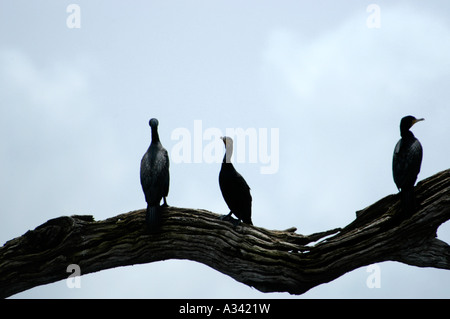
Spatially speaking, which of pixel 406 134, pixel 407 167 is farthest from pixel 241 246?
pixel 406 134

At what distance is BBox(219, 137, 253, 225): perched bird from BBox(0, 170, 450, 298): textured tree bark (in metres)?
0.39

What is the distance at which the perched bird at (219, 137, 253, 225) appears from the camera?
8758mm

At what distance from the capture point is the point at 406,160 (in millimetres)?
8109

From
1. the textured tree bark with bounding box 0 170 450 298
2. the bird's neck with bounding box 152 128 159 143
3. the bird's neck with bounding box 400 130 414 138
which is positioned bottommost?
the textured tree bark with bounding box 0 170 450 298

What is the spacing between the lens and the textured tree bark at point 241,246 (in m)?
8.03

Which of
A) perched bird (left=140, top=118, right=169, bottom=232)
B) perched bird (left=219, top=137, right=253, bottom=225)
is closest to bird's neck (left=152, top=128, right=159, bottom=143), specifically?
perched bird (left=140, top=118, right=169, bottom=232)

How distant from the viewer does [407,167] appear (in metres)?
8.02

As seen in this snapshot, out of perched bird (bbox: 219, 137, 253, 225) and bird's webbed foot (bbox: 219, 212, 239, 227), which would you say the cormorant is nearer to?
perched bird (bbox: 219, 137, 253, 225)

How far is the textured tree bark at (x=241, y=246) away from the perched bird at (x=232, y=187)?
1.27 ft

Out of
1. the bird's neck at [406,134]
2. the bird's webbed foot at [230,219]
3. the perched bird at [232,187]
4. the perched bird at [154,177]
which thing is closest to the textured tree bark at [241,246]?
the bird's webbed foot at [230,219]

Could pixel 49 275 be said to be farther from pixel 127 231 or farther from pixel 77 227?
pixel 127 231

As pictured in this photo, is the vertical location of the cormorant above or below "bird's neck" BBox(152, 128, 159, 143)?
below

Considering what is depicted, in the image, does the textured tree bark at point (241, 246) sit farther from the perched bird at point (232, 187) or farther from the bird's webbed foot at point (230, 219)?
the perched bird at point (232, 187)

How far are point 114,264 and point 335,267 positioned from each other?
3.32 meters
